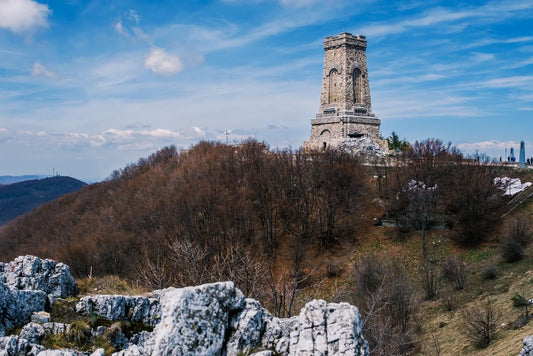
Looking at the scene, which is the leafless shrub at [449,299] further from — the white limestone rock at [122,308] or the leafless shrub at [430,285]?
the white limestone rock at [122,308]

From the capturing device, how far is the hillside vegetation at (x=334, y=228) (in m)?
30.0

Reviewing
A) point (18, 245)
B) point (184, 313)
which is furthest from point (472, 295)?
point (18, 245)

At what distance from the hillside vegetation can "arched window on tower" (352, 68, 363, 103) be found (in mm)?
8762

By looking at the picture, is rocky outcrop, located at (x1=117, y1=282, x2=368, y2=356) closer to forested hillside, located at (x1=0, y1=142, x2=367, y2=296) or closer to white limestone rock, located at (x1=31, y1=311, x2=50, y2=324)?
white limestone rock, located at (x1=31, y1=311, x2=50, y2=324)

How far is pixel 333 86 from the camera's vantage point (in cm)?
5619

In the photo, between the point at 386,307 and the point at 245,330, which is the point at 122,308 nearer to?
the point at 245,330

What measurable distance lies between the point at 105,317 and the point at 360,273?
2023cm

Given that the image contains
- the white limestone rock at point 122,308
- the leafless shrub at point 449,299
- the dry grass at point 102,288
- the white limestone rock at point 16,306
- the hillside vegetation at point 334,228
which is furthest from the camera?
the hillside vegetation at point 334,228

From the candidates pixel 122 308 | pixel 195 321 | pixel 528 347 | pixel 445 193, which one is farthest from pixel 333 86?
pixel 195 321

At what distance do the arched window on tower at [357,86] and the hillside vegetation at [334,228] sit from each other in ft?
28.7

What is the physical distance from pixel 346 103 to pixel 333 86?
2.78m

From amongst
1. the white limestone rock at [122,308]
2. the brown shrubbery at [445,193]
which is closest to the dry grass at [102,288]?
the white limestone rock at [122,308]

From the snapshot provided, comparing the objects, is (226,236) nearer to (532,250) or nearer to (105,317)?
(532,250)

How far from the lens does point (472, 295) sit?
2836 centimetres
